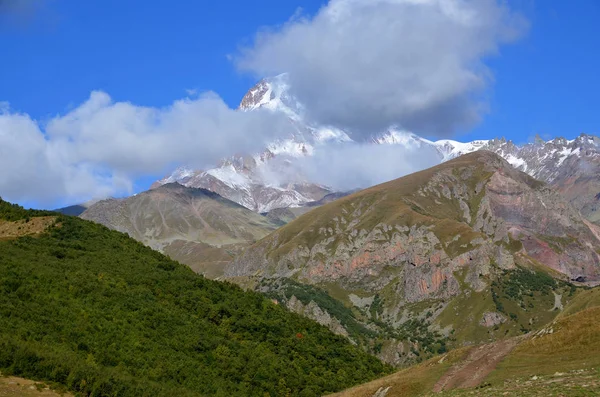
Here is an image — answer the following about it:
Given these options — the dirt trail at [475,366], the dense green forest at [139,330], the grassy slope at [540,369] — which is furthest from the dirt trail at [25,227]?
the dirt trail at [475,366]

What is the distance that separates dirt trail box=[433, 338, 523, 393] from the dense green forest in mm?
17631

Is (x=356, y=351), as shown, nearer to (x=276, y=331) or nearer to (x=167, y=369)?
(x=276, y=331)

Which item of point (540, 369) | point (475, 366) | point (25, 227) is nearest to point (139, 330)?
point (475, 366)

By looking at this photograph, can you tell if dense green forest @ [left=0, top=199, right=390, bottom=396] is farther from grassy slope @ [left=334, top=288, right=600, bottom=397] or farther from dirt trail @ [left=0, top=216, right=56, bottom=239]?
grassy slope @ [left=334, top=288, right=600, bottom=397]

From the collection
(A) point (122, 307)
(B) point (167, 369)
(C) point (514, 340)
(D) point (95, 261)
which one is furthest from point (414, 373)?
(D) point (95, 261)

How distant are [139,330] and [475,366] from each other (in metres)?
29.0

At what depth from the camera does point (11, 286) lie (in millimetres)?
56219

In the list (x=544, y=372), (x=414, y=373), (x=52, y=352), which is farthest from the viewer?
(x=414, y=373)

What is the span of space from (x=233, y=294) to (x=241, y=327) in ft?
36.1

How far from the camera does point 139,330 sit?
58.8m

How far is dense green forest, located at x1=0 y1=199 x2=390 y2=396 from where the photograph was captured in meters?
47.4

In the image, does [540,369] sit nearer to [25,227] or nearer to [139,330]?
[139,330]

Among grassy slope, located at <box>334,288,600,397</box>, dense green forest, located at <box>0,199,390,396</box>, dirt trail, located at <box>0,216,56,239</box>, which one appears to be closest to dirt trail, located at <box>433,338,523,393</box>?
grassy slope, located at <box>334,288,600,397</box>

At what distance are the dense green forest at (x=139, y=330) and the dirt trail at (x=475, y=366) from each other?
57.8 feet
